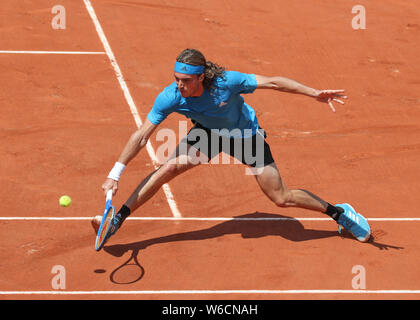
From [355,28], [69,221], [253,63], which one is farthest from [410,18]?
[69,221]

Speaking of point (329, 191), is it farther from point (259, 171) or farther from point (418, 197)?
point (259, 171)

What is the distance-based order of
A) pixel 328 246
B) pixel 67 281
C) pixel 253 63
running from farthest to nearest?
pixel 253 63
pixel 328 246
pixel 67 281

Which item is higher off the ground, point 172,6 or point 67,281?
point 172,6

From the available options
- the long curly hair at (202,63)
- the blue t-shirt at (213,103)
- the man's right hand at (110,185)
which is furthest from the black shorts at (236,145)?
the man's right hand at (110,185)

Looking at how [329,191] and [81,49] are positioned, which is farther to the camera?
[81,49]

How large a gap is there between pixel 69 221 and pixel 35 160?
167 cm

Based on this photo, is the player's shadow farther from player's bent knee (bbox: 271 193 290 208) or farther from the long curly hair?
the long curly hair

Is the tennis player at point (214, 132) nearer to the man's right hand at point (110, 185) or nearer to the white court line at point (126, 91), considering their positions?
the man's right hand at point (110, 185)

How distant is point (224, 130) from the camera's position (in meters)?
7.77

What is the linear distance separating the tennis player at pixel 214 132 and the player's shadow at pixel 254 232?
0.38m

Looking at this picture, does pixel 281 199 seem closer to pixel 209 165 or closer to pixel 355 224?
pixel 355 224

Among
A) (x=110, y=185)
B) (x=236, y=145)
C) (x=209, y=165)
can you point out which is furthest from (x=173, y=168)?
(x=209, y=165)

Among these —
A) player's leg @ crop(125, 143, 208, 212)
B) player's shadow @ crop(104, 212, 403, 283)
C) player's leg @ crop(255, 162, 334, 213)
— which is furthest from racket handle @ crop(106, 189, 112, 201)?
player's leg @ crop(255, 162, 334, 213)

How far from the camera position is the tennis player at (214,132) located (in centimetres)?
730
